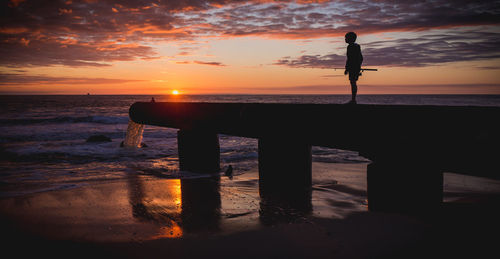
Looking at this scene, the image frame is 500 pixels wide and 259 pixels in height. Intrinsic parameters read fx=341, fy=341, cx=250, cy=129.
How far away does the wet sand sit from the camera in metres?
3.62

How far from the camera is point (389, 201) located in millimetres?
3961

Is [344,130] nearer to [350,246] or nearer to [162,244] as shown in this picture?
[350,246]

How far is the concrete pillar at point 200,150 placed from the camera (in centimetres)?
762

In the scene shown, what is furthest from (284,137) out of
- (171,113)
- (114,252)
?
(171,113)

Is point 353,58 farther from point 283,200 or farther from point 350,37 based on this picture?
point 283,200

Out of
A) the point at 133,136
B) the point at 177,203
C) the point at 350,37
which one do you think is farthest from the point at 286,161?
the point at 133,136

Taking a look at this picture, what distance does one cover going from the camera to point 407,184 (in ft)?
12.4

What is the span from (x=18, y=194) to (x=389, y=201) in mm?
6238

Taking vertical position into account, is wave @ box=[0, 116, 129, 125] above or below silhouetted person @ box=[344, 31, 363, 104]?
below

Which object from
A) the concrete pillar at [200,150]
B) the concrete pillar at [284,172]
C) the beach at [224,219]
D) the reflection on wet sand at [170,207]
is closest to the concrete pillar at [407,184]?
the beach at [224,219]

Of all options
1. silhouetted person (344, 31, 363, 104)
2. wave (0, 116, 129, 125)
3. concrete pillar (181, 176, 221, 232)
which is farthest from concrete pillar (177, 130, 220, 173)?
wave (0, 116, 129, 125)

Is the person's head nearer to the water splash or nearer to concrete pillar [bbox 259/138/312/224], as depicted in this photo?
concrete pillar [bbox 259/138/312/224]

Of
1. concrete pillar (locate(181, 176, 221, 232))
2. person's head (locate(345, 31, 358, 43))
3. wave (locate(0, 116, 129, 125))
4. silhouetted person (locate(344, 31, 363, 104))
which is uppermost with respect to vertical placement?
person's head (locate(345, 31, 358, 43))

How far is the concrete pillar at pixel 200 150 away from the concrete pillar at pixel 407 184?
14.1 ft
